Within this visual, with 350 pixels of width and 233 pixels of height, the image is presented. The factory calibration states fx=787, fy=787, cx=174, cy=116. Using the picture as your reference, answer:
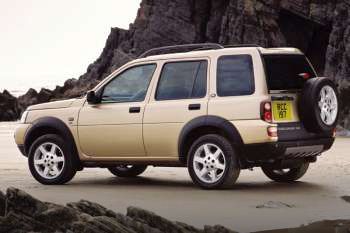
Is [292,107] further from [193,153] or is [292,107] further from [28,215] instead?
[28,215]

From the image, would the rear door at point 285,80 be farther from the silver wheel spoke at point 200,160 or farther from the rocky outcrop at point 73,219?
the rocky outcrop at point 73,219

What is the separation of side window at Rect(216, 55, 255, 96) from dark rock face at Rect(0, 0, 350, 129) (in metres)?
23.4

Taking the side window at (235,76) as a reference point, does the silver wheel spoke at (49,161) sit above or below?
below

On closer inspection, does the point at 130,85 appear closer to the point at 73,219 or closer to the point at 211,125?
the point at 211,125

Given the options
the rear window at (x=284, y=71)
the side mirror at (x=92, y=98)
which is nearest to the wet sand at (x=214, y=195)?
the side mirror at (x=92, y=98)

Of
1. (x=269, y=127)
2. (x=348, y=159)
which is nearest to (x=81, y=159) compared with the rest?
(x=269, y=127)

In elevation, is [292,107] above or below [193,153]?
above

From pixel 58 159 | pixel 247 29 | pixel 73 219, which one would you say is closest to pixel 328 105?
pixel 58 159

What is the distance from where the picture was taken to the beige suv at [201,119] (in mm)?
9609

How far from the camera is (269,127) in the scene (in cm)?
941

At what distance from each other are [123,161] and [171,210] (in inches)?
112

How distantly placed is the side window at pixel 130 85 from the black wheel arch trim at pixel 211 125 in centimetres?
97

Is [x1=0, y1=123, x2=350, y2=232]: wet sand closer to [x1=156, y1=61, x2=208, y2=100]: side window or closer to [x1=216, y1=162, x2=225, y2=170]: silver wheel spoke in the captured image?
[x1=216, y1=162, x2=225, y2=170]: silver wheel spoke

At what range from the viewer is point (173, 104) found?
10.2 meters
